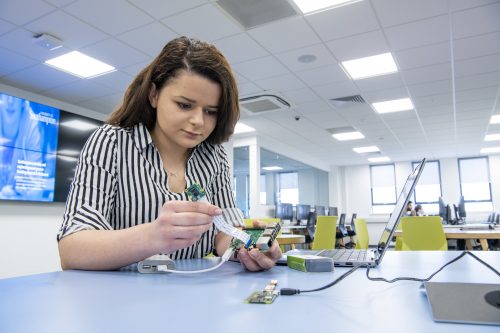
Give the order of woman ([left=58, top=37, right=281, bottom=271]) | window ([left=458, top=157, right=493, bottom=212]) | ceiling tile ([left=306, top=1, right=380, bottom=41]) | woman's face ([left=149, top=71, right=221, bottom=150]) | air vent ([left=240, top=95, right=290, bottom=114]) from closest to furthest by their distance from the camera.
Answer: woman ([left=58, top=37, right=281, bottom=271]), woman's face ([left=149, top=71, right=221, bottom=150]), ceiling tile ([left=306, top=1, right=380, bottom=41]), air vent ([left=240, top=95, right=290, bottom=114]), window ([left=458, top=157, right=493, bottom=212])

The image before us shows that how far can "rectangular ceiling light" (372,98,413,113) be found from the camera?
5582 mm

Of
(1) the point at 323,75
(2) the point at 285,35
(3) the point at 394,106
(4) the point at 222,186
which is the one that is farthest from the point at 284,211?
(4) the point at 222,186

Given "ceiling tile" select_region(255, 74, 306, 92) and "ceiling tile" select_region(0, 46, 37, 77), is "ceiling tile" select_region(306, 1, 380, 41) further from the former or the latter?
"ceiling tile" select_region(0, 46, 37, 77)

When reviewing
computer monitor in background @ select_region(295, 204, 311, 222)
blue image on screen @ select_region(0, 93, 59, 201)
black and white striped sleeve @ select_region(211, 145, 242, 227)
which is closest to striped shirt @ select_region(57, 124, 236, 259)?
black and white striped sleeve @ select_region(211, 145, 242, 227)

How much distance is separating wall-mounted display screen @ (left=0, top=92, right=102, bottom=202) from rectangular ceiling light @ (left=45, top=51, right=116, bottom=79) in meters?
0.87

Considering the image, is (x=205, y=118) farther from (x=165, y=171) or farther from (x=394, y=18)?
(x=394, y=18)

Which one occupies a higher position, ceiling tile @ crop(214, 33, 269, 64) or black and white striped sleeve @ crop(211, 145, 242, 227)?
ceiling tile @ crop(214, 33, 269, 64)

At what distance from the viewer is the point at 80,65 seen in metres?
4.14

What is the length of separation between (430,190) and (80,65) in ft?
34.5

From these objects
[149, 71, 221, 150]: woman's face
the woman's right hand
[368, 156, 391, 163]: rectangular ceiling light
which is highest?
[368, 156, 391, 163]: rectangular ceiling light

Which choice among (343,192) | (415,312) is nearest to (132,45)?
(415,312)

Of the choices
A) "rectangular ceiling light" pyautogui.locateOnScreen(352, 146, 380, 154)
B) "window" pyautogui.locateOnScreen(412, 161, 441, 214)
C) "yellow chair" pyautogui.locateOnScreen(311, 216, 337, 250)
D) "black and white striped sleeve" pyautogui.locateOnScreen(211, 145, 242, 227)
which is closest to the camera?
"black and white striped sleeve" pyautogui.locateOnScreen(211, 145, 242, 227)

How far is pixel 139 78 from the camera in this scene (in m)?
1.11

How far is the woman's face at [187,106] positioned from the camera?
975mm
